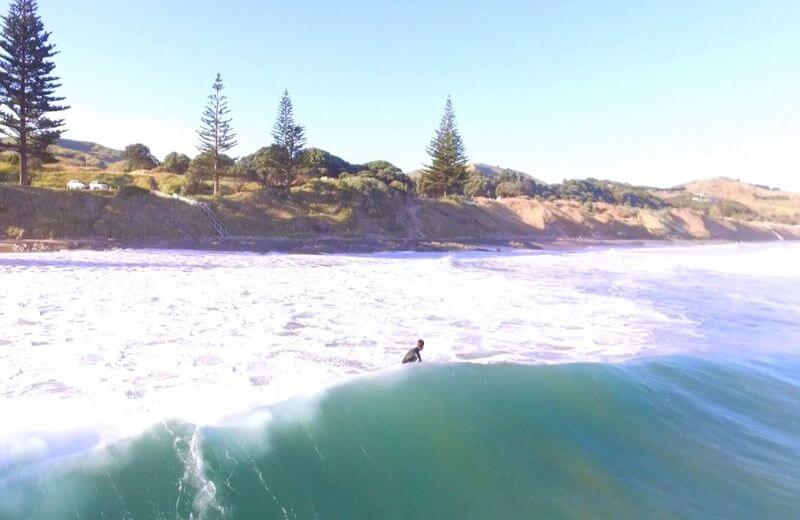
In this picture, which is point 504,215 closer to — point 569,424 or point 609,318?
point 609,318

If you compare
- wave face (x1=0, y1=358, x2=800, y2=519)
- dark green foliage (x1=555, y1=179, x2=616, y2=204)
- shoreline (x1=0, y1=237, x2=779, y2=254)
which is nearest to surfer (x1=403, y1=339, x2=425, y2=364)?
wave face (x1=0, y1=358, x2=800, y2=519)

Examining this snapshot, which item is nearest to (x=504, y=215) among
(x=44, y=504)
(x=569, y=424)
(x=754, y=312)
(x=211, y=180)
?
(x=211, y=180)

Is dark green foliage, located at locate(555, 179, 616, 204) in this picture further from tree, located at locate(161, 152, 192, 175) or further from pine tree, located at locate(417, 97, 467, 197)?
tree, located at locate(161, 152, 192, 175)

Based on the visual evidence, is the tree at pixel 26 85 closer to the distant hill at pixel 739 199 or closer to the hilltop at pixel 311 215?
the hilltop at pixel 311 215

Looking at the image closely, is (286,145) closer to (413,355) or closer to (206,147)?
(206,147)

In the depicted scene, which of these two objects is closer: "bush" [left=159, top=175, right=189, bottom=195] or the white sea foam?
the white sea foam

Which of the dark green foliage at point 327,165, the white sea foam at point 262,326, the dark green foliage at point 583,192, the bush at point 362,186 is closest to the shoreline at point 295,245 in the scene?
the white sea foam at point 262,326
